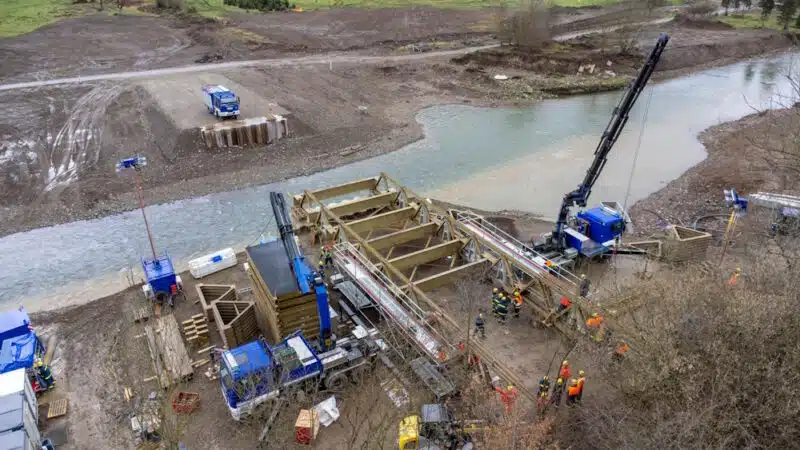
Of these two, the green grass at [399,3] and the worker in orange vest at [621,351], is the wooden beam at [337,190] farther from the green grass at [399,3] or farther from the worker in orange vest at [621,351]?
the green grass at [399,3]

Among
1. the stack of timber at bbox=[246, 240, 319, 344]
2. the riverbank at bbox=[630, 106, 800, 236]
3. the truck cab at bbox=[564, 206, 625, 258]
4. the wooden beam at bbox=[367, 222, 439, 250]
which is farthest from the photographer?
the riverbank at bbox=[630, 106, 800, 236]

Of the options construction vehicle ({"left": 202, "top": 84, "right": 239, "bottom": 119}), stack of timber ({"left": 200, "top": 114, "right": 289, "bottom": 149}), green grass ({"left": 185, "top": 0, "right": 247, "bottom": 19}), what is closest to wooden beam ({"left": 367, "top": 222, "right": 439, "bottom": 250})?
stack of timber ({"left": 200, "top": 114, "right": 289, "bottom": 149})

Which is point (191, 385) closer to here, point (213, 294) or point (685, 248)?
point (213, 294)

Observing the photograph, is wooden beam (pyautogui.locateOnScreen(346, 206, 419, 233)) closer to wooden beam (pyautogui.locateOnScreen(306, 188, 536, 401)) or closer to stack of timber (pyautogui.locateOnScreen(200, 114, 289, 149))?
wooden beam (pyautogui.locateOnScreen(306, 188, 536, 401))

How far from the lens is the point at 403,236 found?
66.1ft

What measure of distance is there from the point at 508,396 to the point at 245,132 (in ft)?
82.1

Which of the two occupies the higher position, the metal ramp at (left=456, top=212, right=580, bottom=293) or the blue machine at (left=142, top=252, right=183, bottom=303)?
the metal ramp at (left=456, top=212, right=580, bottom=293)

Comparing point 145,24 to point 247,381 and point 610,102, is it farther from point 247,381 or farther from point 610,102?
point 247,381

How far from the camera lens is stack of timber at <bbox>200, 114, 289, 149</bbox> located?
3170 centimetres

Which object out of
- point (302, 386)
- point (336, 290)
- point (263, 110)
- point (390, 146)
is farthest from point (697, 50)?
point (302, 386)

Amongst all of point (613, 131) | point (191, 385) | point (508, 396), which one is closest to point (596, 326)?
point (508, 396)

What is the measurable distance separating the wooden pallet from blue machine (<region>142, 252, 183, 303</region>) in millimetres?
4436

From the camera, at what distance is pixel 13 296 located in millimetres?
19844

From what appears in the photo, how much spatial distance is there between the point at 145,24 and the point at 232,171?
4268 centimetres
